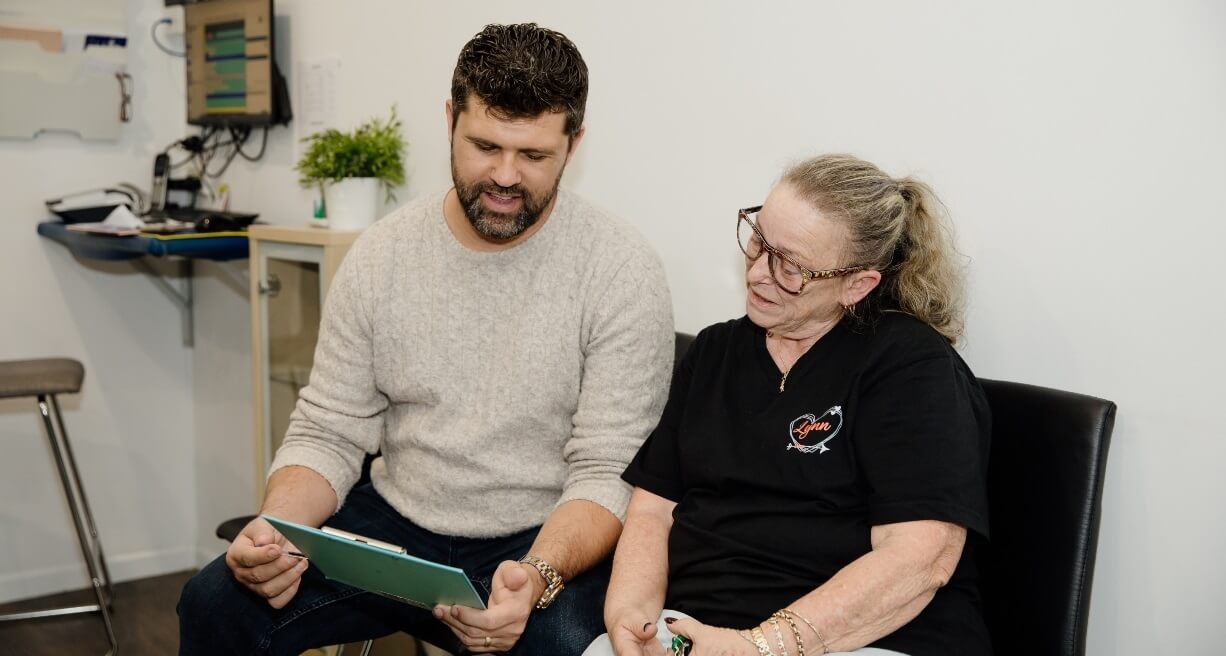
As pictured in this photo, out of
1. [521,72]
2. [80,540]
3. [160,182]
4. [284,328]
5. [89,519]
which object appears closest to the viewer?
[521,72]

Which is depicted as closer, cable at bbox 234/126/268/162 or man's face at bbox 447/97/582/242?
man's face at bbox 447/97/582/242

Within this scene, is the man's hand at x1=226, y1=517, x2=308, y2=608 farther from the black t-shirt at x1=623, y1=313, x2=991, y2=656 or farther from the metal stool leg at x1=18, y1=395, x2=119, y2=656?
the metal stool leg at x1=18, y1=395, x2=119, y2=656

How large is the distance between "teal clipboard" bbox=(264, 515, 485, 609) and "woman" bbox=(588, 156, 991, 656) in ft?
0.73

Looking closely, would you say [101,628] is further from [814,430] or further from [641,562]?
[814,430]

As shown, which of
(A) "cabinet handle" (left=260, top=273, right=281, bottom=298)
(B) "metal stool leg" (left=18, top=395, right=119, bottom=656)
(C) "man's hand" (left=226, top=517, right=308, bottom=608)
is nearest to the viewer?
(C) "man's hand" (left=226, top=517, right=308, bottom=608)

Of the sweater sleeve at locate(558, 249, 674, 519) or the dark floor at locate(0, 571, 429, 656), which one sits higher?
the sweater sleeve at locate(558, 249, 674, 519)

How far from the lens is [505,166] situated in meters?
1.60

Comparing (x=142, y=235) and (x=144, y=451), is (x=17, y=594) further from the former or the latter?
(x=142, y=235)

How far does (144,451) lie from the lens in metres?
3.47

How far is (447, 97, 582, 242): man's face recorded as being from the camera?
159cm

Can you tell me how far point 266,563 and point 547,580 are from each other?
1.29ft

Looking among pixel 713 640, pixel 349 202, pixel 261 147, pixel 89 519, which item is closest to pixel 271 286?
pixel 349 202

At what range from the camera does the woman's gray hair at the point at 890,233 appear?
4.44 ft

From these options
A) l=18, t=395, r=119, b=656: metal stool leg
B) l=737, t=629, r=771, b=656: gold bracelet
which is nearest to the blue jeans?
l=737, t=629, r=771, b=656: gold bracelet
